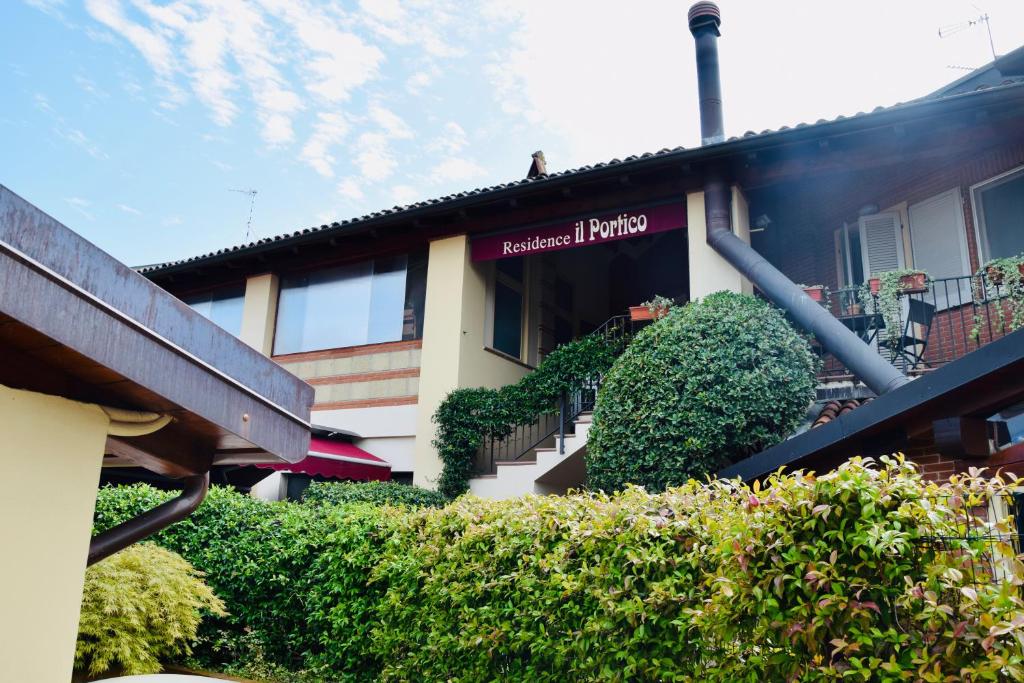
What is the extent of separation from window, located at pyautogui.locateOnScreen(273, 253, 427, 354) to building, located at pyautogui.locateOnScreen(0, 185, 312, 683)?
12.1 meters

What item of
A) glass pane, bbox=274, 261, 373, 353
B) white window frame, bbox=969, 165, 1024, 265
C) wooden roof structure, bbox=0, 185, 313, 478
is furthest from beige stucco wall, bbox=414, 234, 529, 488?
wooden roof structure, bbox=0, 185, 313, 478

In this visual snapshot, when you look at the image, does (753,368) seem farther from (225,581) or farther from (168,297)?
(168,297)

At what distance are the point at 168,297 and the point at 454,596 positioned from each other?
153 inches

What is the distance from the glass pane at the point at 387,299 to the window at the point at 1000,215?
10035mm

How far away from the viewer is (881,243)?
41.3 feet

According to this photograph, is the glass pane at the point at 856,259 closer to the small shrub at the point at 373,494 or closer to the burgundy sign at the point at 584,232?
the burgundy sign at the point at 584,232

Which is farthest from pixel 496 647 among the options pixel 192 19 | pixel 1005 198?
pixel 192 19

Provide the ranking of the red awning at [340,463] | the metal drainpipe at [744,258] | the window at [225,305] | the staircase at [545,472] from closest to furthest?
the metal drainpipe at [744,258], the staircase at [545,472], the red awning at [340,463], the window at [225,305]

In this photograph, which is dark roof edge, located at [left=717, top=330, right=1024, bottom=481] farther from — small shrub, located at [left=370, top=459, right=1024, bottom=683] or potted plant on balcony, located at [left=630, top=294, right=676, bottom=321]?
potted plant on balcony, located at [left=630, top=294, right=676, bottom=321]

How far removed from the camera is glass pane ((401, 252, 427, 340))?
49.0ft

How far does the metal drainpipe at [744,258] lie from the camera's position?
8680mm

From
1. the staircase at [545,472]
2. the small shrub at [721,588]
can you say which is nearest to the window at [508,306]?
the staircase at [545,472]

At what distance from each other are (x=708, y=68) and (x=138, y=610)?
14052 millimetres

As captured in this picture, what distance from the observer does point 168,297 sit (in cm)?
265
